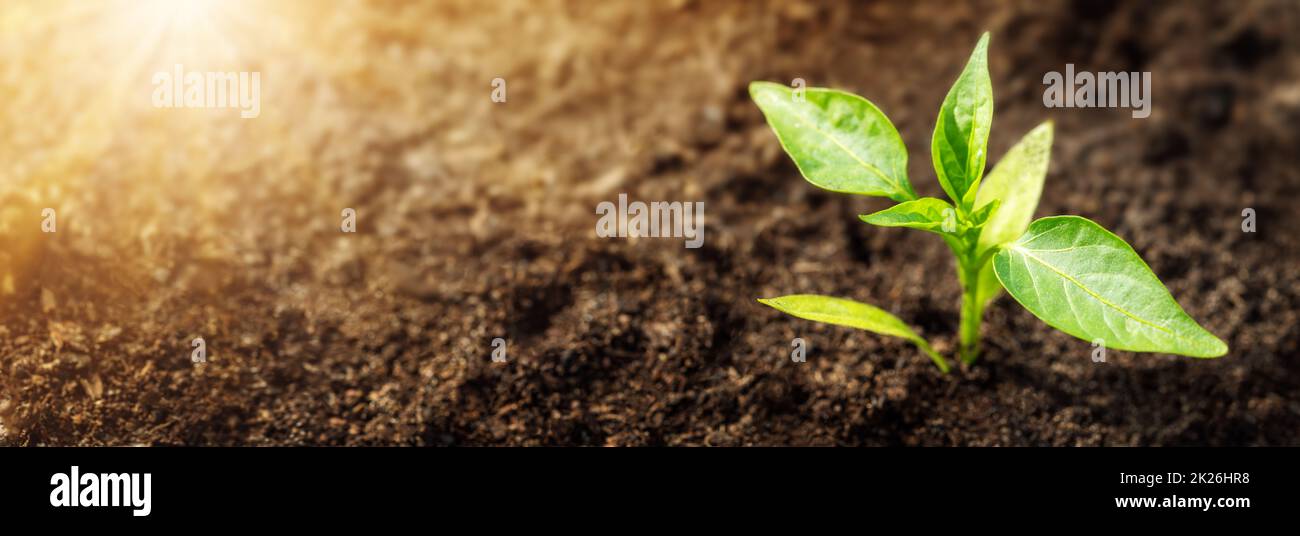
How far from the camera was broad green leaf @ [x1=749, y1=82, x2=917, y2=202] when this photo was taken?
1.18m

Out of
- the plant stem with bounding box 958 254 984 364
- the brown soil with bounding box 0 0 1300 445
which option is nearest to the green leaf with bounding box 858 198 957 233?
the plant stem with bounding box 958 254 984 364

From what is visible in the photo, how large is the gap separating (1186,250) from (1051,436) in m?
0.53

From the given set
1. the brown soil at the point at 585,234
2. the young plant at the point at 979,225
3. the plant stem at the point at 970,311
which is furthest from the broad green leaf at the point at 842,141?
the brown soil at the point at 585,234

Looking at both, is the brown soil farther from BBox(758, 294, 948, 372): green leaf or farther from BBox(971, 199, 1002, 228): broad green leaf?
BBox(971, 199, 1002, 228): broad green leaf

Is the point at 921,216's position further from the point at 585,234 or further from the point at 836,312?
the point at 585,234

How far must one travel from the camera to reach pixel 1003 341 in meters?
1.44

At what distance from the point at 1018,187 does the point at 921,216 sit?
248 mm

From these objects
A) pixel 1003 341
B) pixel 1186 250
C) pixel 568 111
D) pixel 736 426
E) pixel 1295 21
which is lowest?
pixel 736 426

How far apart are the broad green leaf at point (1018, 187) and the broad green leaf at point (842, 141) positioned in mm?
153

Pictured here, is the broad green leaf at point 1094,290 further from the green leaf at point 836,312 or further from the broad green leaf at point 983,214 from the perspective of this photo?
the green leaf at point 836,312

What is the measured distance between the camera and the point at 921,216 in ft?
3.64
